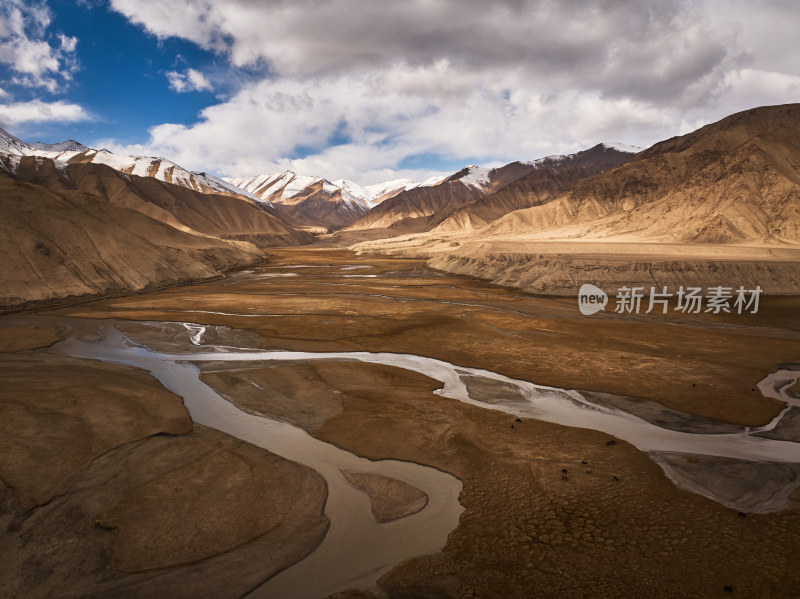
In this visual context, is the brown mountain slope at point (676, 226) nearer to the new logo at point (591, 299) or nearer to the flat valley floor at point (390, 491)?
the new logo at point (591, 299)

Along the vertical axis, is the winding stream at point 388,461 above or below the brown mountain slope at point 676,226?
below

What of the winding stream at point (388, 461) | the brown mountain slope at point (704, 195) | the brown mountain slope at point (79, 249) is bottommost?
the winding stream at point (388, 461)

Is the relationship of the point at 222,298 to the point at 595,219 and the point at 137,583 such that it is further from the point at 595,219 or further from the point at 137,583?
the point at 595,219

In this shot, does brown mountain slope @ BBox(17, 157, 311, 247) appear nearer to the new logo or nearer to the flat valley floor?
the new logo

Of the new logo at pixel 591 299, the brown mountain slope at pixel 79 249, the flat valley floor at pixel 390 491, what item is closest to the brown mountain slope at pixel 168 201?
the brown mountain slope at pixel 79 249

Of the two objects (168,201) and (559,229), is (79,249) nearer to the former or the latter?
(559,229)

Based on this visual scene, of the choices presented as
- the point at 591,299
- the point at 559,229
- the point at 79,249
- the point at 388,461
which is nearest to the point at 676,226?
the point at 559,229
